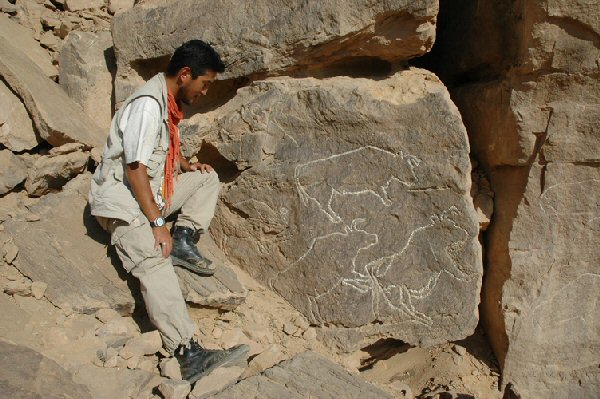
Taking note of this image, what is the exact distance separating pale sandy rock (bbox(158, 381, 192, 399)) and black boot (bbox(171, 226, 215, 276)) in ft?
2.64

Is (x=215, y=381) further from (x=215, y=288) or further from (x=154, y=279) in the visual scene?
(x=215, y=288)

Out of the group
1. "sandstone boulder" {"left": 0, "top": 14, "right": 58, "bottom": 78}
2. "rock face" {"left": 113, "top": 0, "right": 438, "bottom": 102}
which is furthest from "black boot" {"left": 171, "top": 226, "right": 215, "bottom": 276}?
"sandstone boulder" {"left": 0, "top": 14, "right": 58, "bottom": 78}

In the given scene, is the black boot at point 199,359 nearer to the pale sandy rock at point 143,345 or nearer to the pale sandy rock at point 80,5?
the pale sandy rock at point 143,345

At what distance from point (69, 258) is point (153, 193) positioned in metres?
0.56

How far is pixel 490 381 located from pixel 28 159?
3.23 metres

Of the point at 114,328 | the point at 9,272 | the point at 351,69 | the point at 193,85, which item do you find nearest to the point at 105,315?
the point at 114,328

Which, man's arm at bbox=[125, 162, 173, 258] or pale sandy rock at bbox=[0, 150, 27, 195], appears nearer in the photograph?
man's arm at bbox=[125, 162, 173, 258]

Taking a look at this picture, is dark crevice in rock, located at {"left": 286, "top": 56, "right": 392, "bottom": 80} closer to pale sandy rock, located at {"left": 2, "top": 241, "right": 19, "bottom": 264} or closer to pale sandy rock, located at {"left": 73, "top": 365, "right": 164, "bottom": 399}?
pale sandy rock, located at {"left": 2, "top": 241, "right": 19, "bottom": 264}

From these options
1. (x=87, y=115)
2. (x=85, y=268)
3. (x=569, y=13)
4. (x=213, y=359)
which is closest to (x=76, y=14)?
(x=87, y=115)

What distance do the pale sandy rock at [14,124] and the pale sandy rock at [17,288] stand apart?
0.99 m

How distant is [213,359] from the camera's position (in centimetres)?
284

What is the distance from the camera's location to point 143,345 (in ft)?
9.32

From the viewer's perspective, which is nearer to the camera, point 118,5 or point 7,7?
point 7,7

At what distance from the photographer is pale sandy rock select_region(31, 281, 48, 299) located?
2.95 metres
